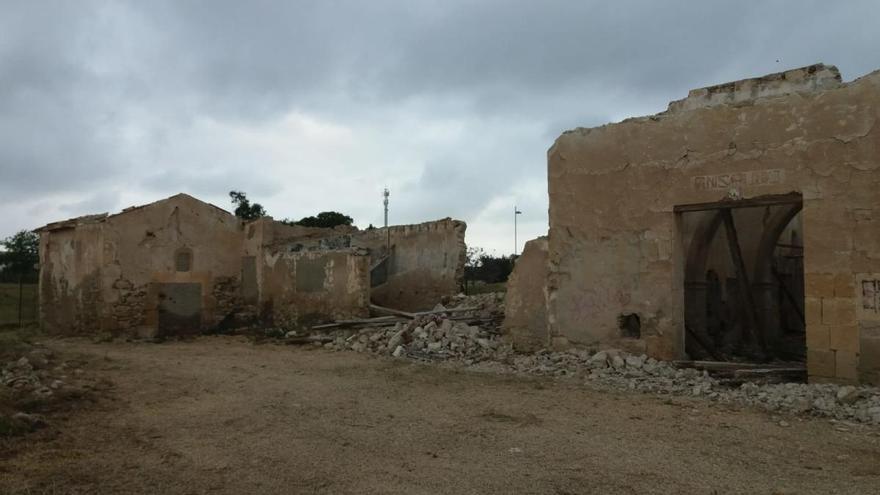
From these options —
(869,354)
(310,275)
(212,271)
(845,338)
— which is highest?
(212,271)

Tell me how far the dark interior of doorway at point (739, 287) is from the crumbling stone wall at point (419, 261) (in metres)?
6.00

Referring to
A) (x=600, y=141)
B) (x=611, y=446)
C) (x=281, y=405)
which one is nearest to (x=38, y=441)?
(x=281, y=405)

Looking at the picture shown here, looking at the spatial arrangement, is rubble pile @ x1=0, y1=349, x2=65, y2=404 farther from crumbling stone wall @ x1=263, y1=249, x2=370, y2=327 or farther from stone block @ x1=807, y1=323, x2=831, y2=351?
stone block @ x1=807, y1=323, x2=831, y2=351

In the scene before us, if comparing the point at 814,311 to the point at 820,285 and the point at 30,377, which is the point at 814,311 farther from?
the point at 30,377

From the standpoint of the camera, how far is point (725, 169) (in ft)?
28.4

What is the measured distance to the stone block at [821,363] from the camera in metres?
7.71

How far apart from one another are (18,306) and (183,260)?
723 cm

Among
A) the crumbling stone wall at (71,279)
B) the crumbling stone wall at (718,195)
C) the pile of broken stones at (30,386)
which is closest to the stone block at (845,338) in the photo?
the crumbling stone wall at (718,195)

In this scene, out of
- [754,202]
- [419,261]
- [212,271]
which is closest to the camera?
[754,202]

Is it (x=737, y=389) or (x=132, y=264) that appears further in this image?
(x=132, y=264)

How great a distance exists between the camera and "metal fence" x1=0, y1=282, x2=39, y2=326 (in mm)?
17555

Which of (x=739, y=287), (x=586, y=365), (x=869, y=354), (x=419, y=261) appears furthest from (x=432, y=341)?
(x=869, y=354)

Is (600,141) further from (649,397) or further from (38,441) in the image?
(38,441)

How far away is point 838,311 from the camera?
770 cm
